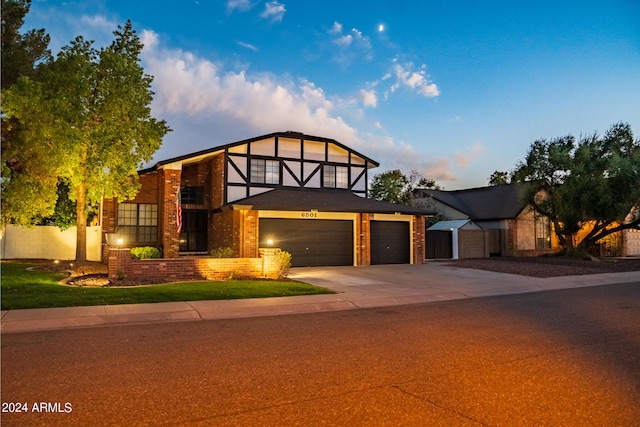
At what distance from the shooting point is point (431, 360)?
6465mm

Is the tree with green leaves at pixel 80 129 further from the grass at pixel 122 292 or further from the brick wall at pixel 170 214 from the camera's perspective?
the grass at pixel 122 292

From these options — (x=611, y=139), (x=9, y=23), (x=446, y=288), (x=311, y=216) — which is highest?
(x=9, y=23)

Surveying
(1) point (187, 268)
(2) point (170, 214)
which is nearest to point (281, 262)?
(1) point (187, 268)

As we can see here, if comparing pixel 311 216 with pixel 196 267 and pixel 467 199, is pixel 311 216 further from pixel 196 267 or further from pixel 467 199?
pixel 467 199

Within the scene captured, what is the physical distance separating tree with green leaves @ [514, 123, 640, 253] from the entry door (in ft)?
67.4

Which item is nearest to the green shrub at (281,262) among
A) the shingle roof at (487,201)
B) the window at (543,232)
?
the shingle roof at (487,201)

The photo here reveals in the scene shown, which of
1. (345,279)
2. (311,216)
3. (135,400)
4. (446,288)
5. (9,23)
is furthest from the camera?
(311,216)

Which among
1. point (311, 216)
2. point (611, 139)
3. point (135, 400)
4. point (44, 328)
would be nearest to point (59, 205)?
point (311, 216)

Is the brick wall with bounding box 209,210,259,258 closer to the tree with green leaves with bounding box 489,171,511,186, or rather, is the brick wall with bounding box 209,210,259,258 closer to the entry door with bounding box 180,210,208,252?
the entry door with bounding box 180,210,208,252

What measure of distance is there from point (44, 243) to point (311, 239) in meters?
14.4

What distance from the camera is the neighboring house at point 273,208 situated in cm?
2267

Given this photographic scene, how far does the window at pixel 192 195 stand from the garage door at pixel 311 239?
19.9 feet

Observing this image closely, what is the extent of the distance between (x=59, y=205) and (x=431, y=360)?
28.7 metres

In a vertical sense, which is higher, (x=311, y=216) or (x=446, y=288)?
(x=311, y=216)
